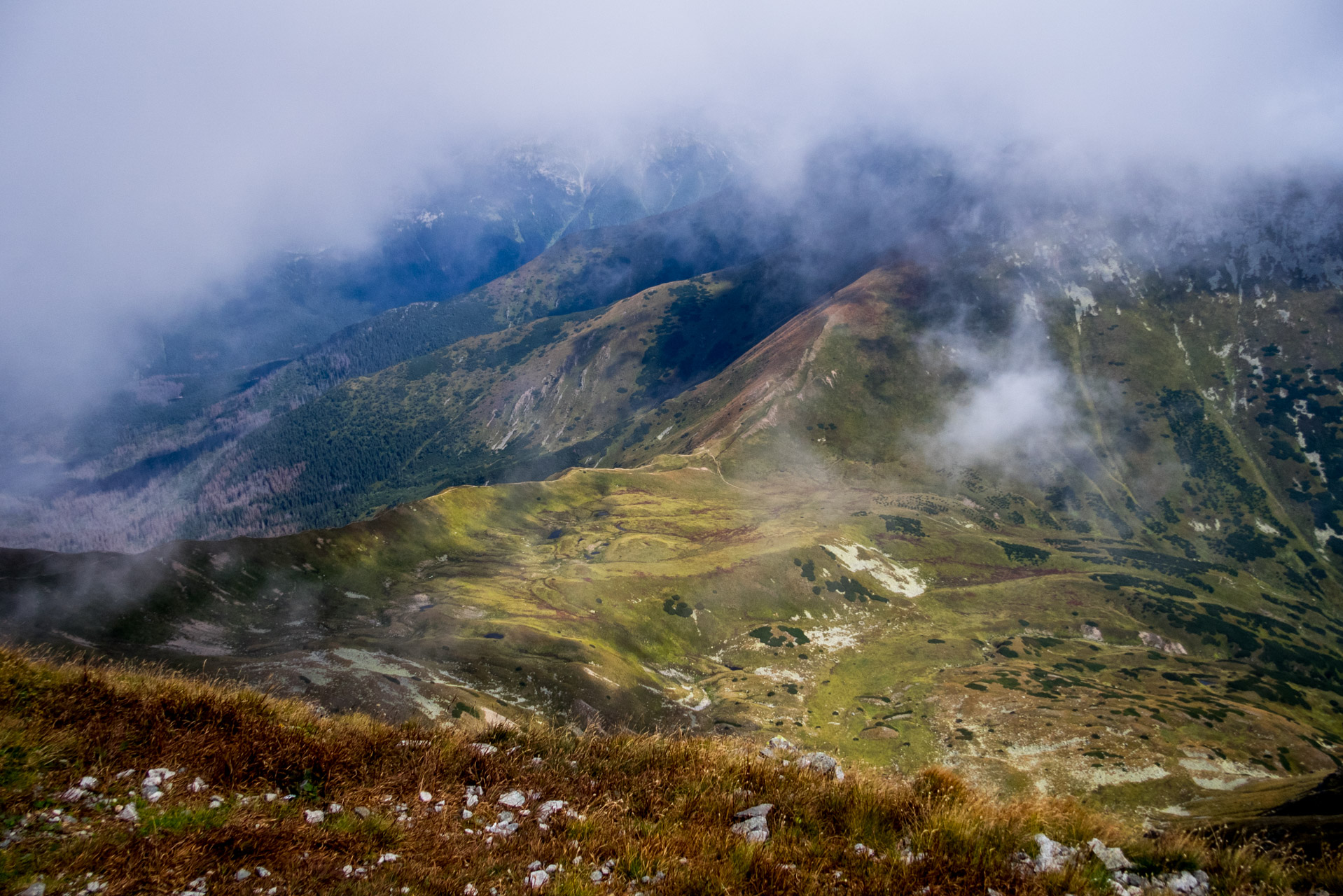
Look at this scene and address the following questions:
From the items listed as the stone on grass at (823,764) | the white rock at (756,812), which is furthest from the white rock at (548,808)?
the stone on grass at (823,764)

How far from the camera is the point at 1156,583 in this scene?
594 feet

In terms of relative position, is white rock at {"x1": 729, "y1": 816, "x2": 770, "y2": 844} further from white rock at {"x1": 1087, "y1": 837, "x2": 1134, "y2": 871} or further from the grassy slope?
the grassy slope

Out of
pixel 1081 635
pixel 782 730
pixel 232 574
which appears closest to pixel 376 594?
pixel 232 574

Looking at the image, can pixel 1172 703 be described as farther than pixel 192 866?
Yes

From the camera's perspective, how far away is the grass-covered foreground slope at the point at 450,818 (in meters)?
6.39

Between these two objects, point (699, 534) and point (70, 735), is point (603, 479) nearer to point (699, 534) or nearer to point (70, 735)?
point (699, 534)

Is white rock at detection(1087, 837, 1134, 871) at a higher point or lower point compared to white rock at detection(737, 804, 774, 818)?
lower

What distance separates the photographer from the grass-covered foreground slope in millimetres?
6391

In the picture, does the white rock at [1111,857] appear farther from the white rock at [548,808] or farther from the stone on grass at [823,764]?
the white rock at [548,808]

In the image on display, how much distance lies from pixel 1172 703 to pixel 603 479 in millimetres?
143937

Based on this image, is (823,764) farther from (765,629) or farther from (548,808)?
(765,629)

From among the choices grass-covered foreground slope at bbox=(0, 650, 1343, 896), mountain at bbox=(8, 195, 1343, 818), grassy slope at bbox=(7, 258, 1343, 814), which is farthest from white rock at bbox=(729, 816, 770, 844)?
grassy slope at bbox=(7, 258, 1343, 814)

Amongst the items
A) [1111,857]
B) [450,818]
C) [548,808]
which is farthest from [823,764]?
[450,818]

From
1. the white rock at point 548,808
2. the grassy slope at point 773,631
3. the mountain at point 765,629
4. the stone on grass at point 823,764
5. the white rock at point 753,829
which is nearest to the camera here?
the white rock at point 753,829
